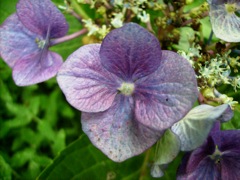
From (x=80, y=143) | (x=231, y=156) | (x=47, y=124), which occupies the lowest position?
(x=47, y=124)

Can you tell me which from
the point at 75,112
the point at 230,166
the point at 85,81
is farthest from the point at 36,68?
the point at 75,112

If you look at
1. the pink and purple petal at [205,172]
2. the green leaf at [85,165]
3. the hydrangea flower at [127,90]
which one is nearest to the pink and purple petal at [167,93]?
the hydrangea flower at [127,90]

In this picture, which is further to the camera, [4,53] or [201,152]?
[4,53]

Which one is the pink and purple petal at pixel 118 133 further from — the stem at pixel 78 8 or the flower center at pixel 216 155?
the stem at pixel 78 8

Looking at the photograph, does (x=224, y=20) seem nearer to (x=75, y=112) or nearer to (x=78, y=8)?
(x=78, y=8)

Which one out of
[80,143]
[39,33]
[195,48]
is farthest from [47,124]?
[195,48]

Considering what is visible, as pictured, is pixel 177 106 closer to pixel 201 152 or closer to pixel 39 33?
pixel 201 152

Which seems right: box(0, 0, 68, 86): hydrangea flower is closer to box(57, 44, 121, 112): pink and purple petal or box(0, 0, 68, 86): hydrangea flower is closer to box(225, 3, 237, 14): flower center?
box(57, 44, 121, 112): pink and purple petal
